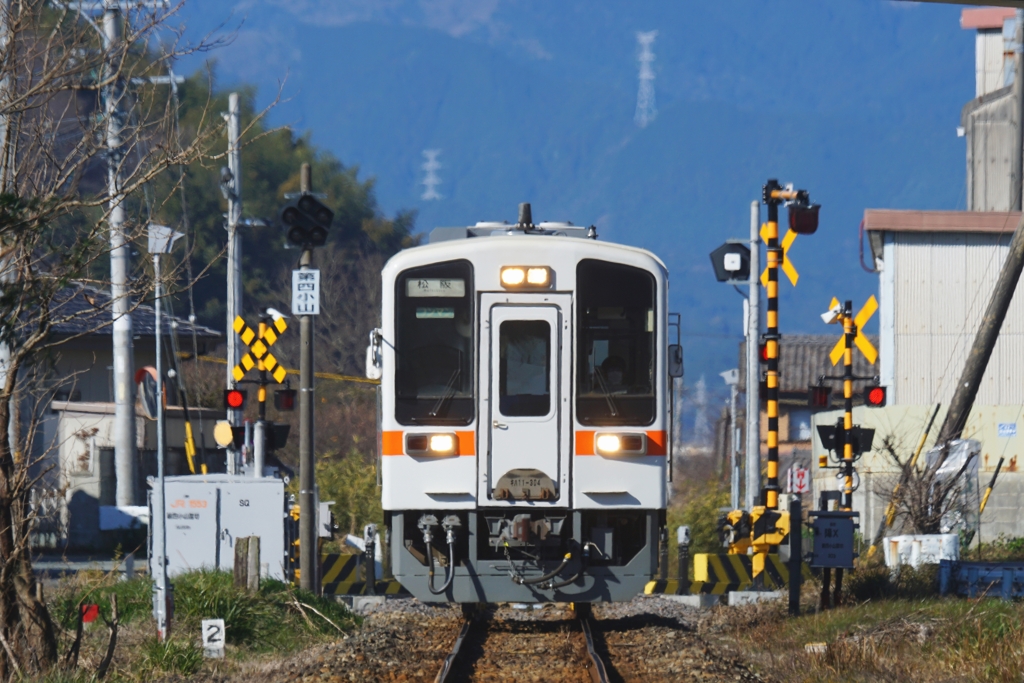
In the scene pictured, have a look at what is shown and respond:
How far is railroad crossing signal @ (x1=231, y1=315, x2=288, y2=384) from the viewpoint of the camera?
22.1 metres

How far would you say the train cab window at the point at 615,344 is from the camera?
11125 mm

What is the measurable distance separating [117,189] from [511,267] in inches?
134

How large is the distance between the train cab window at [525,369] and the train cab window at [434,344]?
286mm

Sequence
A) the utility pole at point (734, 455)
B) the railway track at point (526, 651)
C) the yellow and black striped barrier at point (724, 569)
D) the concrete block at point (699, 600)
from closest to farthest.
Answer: the railway track at point (526, 651)
the yellow and black striped barrier at point (724, 569)
the concrete block at point (699, 600)
the utility pole at point (734, 455)

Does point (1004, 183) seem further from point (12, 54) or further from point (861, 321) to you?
point (12, 54)

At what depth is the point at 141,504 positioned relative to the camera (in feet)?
80.2

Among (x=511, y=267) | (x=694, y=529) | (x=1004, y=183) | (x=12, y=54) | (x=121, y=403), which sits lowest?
(x=694, y=529)

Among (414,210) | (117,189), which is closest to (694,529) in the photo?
(117,189)

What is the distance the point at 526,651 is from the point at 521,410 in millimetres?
1891

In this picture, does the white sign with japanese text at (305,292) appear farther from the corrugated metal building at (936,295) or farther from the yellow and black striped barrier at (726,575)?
the corrugated metal building at (936,295)

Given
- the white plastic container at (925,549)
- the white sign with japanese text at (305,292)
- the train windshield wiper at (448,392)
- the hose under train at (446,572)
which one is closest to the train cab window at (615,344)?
the train windshield wiper at (448,392)

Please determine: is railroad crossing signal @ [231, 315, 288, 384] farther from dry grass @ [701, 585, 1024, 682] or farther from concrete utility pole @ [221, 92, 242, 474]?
dry grass @ [701, 585, 1024, 682]

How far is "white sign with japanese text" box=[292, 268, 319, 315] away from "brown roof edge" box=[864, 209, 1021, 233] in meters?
17.7

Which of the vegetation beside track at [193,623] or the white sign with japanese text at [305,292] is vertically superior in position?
the white sign with japanese text at [305,292]
